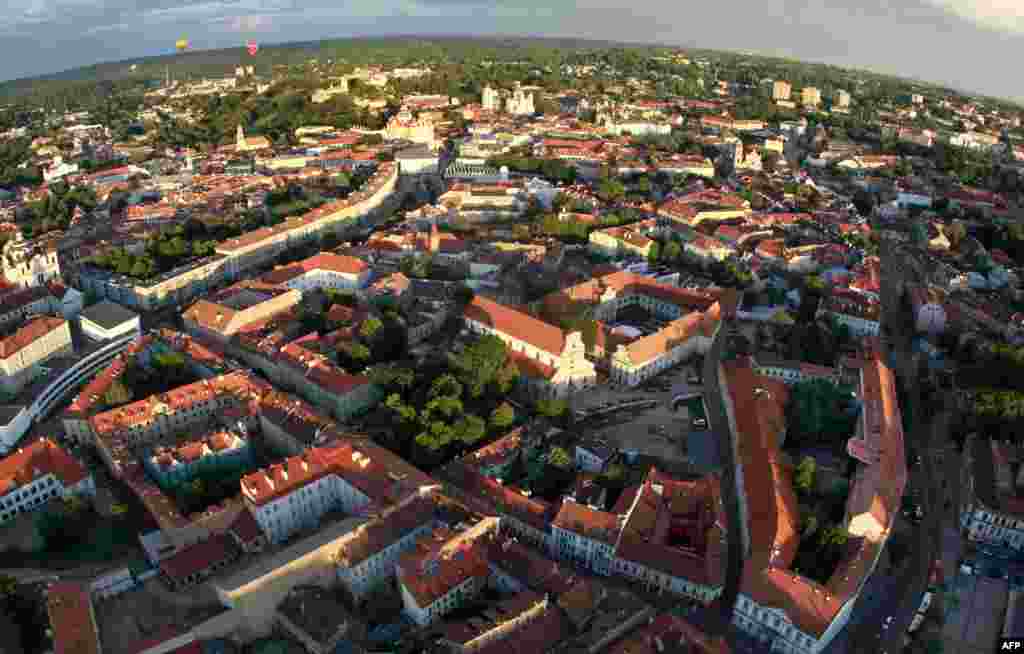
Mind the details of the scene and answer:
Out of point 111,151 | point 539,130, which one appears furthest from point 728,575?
point 111,151

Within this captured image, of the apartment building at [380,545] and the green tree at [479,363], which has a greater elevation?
Answer: the green tree at [479,363]

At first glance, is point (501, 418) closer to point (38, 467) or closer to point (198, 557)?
point (198, 557)

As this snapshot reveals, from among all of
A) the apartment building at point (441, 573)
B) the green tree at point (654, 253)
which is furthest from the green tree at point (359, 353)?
the green tree at point (654, 253)

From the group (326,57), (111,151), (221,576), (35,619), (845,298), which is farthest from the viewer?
(326,57)

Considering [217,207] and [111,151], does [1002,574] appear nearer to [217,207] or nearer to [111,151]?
[217,207]

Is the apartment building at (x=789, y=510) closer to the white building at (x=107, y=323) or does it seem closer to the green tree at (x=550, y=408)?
the green tree at (x=550, y=408)

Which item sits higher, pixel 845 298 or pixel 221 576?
pixel 845 298
